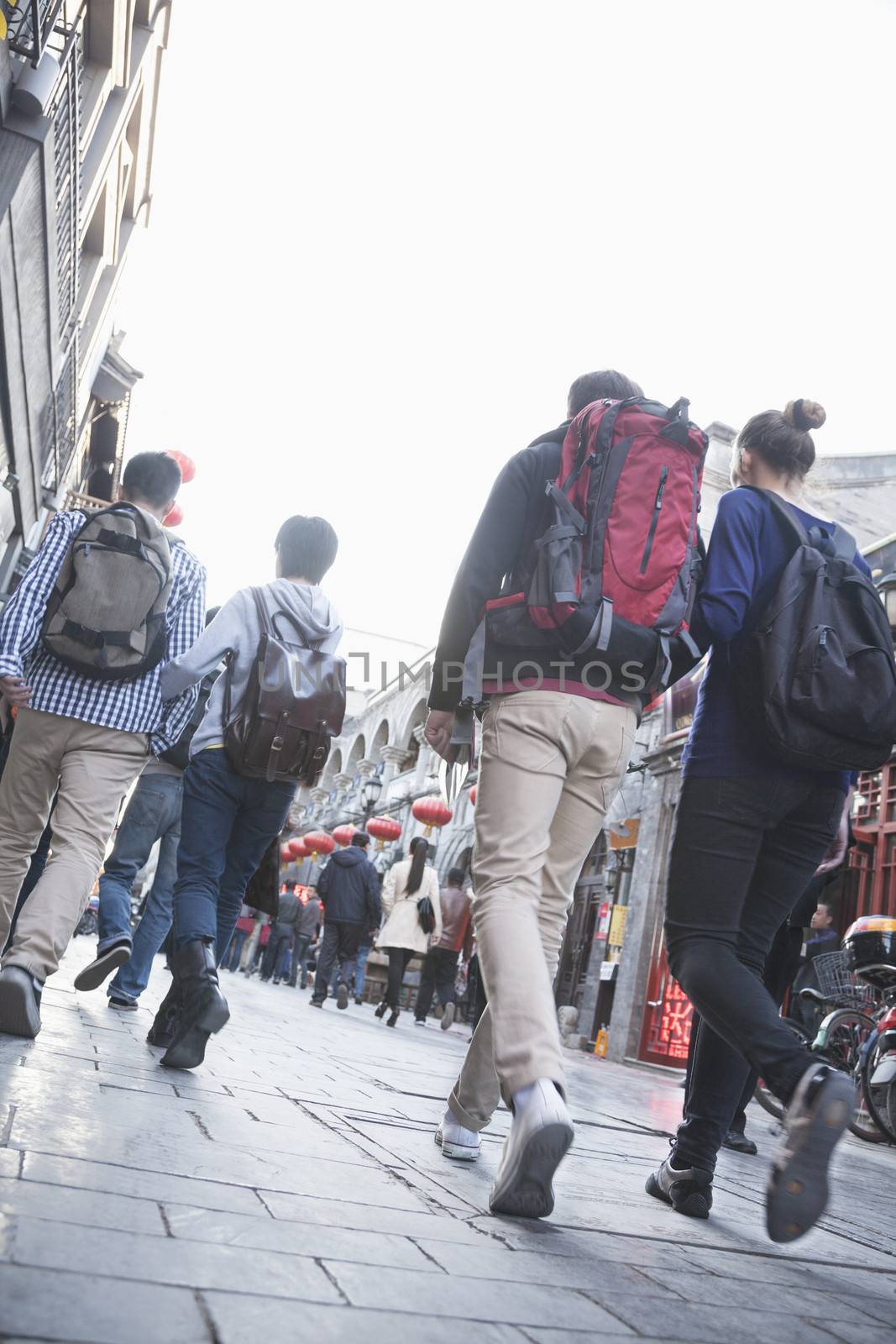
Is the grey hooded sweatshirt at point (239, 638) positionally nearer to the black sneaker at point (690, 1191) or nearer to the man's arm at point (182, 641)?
the man's arm at point (182, 641)

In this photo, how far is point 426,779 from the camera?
25.9 metres

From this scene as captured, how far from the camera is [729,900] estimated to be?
235cm

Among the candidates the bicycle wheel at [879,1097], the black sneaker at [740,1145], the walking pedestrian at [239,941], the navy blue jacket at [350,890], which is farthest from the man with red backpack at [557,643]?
the walking pedestrian at [239,941]

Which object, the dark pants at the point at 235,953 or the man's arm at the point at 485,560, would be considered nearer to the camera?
the man's arm at the point at 485,560

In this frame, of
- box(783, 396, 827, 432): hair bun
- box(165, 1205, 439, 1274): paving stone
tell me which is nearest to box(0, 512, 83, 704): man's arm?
box(165, 1205, 439, 1274): paving stone

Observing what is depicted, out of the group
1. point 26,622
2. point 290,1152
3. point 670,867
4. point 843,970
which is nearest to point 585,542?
point 670,867

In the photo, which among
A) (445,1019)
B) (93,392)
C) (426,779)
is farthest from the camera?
(426,779)

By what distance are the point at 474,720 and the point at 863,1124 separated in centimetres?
569

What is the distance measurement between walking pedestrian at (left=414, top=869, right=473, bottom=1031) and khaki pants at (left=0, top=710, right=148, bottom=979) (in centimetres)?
780

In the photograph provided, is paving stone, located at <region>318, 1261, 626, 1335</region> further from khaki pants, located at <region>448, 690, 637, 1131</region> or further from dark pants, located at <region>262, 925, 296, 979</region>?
dark pants, located at <region>262, 925, 296, 979</region>

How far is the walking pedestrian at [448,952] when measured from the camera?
36.1 feet

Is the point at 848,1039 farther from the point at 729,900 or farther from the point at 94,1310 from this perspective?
the point at 94,1310

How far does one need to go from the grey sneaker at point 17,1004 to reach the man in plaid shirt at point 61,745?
0.15 m

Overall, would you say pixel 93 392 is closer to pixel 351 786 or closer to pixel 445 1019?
pixel 445 1019
